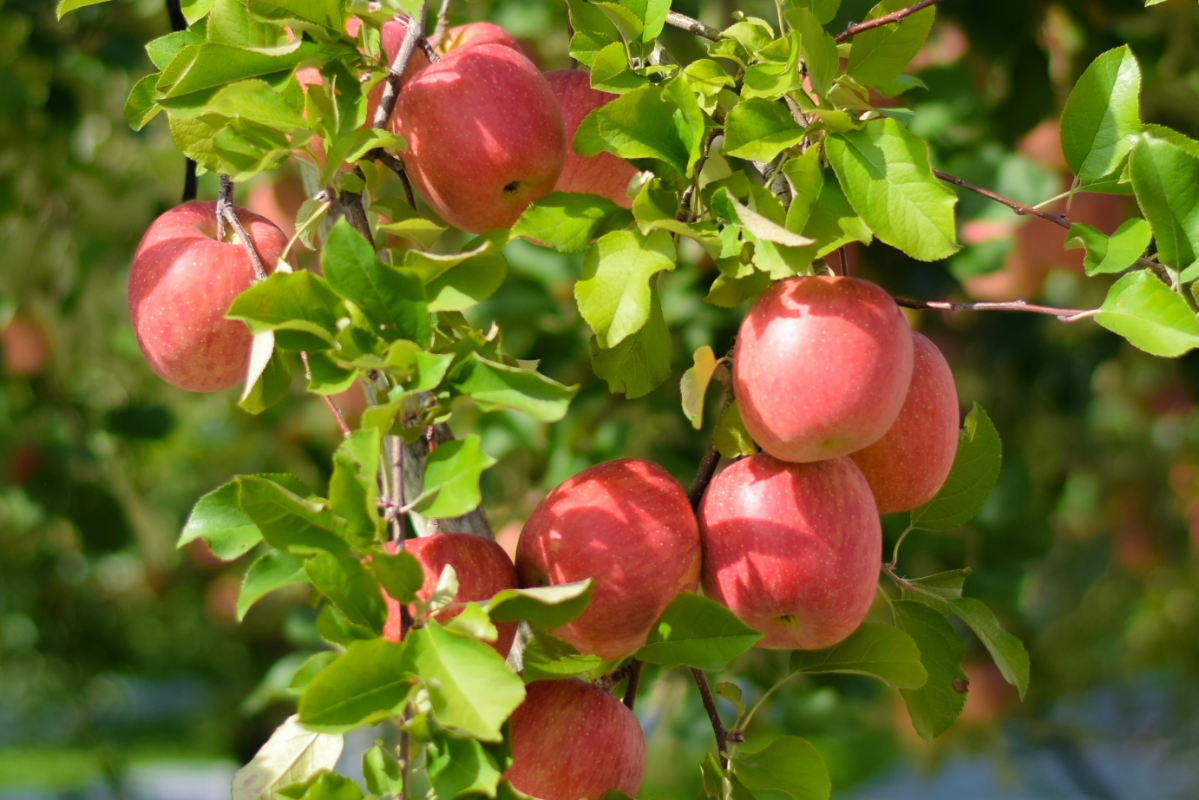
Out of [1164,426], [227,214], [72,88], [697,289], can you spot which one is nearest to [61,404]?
[72,88]

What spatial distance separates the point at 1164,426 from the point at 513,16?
2.04 meters

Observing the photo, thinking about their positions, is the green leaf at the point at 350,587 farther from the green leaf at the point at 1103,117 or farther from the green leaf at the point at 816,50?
the green leaf at the point at 1103,117

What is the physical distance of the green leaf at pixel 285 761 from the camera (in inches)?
25.9

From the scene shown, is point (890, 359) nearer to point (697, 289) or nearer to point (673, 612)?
point (673, 612)

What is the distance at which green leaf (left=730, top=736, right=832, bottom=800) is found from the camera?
2.35 ft

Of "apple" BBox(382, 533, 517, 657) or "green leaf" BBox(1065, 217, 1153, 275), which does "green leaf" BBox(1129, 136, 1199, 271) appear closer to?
"green leaf" BBox(1065, 217, 1153, 275)

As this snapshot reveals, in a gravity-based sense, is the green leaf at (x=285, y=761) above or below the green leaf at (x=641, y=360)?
below

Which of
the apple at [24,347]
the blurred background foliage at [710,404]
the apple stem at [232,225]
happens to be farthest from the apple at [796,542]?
the apple at [24,347]

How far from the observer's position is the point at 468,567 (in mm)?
670

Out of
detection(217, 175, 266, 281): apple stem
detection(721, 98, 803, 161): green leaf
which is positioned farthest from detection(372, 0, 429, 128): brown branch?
detection(721, 98, 803, 161): green leaf

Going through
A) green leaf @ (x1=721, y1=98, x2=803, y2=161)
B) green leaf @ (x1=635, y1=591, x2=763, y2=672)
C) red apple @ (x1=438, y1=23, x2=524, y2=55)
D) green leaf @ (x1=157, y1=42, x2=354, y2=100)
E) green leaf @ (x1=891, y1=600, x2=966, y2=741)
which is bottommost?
green leaf @ (x1=891, y1=600, x2=966, y2=741)

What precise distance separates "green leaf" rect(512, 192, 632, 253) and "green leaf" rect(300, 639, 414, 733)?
0.82 ft

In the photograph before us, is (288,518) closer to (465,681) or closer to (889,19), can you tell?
(465,681)

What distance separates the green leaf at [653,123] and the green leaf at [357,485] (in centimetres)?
21
